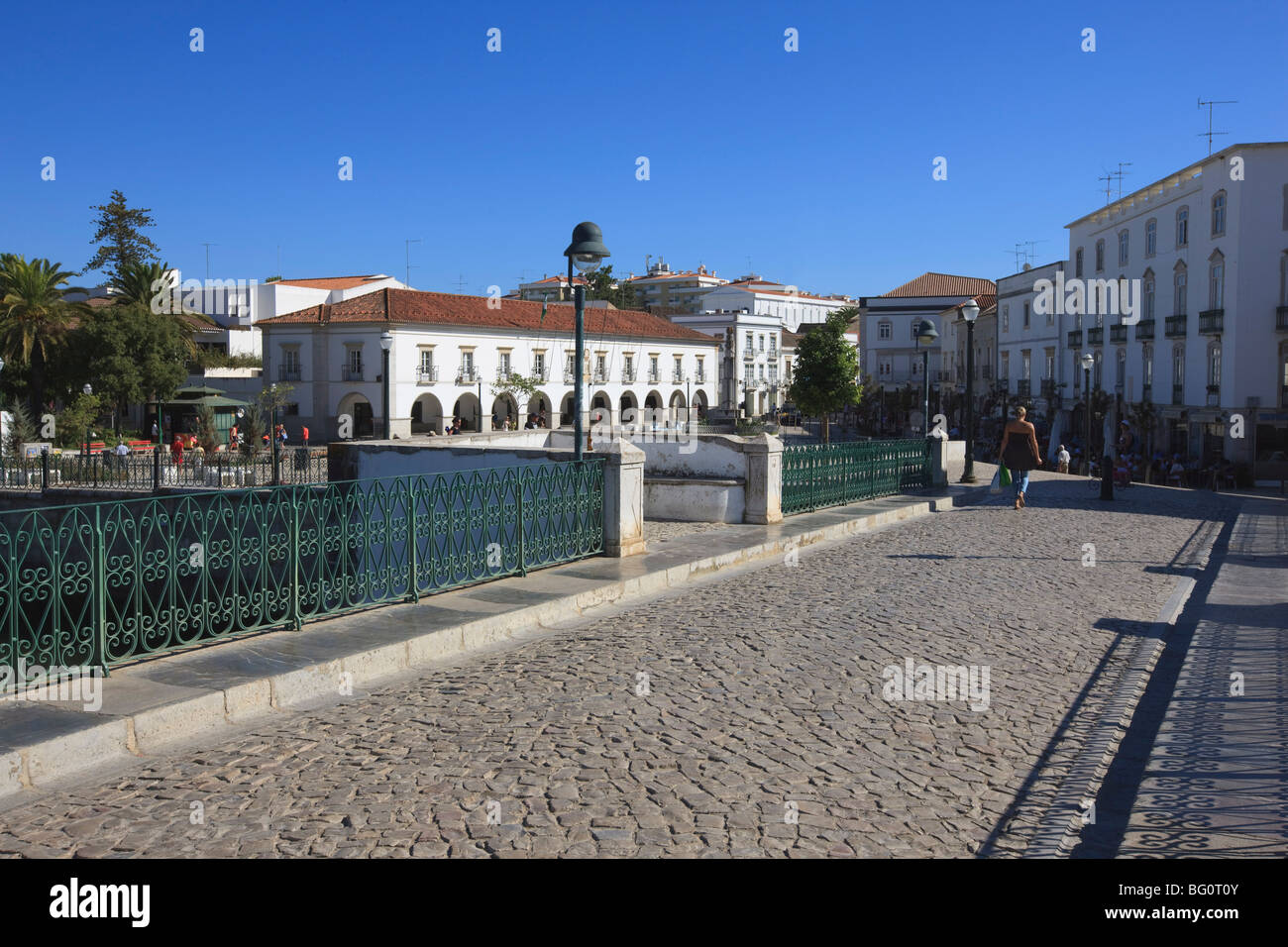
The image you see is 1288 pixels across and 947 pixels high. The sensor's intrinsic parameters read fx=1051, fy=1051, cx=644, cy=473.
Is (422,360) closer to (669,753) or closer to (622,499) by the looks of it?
(622,499)

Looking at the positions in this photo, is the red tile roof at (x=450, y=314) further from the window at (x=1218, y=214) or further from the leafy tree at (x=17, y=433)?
the window at (x=1218, y=214)

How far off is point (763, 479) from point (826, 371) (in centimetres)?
3991

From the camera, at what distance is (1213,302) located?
36.6 m

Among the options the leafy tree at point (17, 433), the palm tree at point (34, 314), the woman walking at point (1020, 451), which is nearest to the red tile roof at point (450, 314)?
the palm tree at point (34, 314)

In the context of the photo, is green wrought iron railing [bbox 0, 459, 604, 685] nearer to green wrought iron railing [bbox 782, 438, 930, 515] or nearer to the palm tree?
green wrought iron railing [bbox 782, 438, 930, 515]

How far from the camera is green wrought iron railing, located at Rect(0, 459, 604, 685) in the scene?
6.10 meters

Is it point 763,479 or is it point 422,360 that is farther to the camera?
point 422,360

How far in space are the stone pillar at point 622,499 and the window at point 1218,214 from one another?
32.7 metres

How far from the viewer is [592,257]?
11039 mm

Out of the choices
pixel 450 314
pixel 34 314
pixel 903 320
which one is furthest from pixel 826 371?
pixel 34 314

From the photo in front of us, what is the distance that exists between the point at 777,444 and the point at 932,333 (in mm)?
9392

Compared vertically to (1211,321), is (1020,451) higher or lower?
lower

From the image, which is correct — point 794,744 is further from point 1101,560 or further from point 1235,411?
point 1235,411
